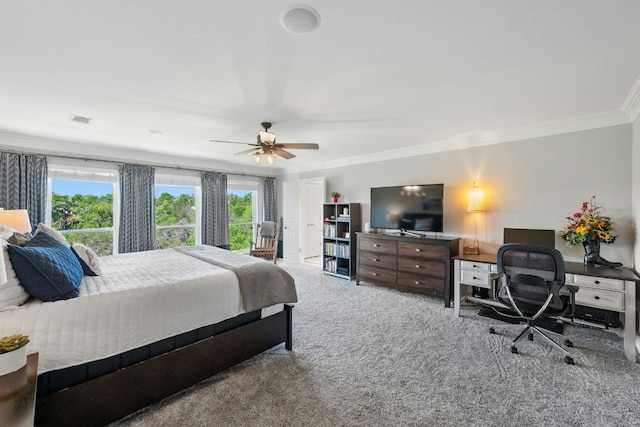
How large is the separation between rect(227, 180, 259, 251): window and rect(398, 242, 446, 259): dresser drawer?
12.4 feet

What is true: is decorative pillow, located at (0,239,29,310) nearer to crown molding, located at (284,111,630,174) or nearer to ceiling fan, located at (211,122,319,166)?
ceiling fan, located at (211,122,319,166)

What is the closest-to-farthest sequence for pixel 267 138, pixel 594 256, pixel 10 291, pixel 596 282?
pixel 10 291 < pixel 596 282 < pixel 594 256 < pixel 267 138

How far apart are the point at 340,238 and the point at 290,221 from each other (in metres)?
1.70

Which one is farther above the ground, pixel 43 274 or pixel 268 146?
pixel 268 146

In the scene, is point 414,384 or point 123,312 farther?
point 414,384

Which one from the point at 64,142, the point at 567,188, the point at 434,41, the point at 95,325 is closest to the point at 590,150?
the point at 567,188

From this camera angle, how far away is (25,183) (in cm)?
379

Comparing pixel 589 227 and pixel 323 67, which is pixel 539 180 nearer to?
pixel 589 227

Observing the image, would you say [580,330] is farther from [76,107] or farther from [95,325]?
[76,107]

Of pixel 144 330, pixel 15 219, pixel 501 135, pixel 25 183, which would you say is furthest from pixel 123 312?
pixel 501 135

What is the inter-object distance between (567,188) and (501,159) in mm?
797

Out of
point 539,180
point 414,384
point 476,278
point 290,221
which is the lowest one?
point 414,384

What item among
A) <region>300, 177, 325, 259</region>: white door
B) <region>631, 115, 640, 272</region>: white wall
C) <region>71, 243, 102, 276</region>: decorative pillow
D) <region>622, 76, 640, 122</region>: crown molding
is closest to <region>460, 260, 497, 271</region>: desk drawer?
<region>631, 115, 640, 272</region>: white wall

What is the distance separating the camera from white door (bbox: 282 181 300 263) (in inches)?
252
